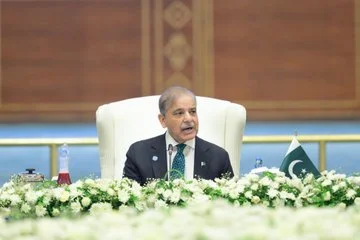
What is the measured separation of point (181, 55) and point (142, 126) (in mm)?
7673

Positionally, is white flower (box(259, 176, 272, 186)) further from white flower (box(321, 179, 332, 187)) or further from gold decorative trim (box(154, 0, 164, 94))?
gold decorative trim (box(154, 0, 164, 94))

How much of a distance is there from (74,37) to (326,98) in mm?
3381

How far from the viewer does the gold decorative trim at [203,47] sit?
11609mm

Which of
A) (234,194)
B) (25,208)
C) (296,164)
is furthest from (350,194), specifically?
(25,208)

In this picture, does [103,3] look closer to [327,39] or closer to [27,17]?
[27,17]

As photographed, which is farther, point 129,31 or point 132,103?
point 129,31

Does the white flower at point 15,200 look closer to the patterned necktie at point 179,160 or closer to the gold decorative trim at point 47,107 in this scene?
the patterned necktie at point 179,160

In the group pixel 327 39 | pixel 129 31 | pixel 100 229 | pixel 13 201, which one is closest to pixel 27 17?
pixel 129 31

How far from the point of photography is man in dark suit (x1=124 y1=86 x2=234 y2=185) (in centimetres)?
375

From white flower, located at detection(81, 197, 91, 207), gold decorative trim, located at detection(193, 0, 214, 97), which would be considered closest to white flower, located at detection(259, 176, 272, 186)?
white flower, located at detection(81, 197, 91, 207)

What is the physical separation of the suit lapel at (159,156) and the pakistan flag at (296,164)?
725 millimetres

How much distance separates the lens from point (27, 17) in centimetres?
1169

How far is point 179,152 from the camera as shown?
12.4ft

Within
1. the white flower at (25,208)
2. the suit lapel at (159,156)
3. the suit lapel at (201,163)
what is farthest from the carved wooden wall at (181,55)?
the white flower at (25,208)
